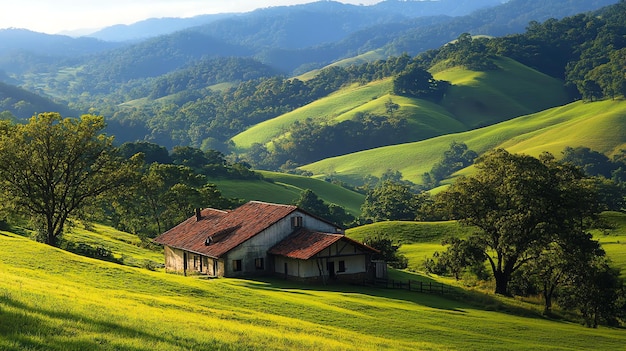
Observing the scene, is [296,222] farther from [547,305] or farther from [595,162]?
[595,162]

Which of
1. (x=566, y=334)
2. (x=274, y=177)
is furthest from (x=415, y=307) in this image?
(x=274, y=177)

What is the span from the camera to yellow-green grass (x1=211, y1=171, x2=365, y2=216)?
141 m

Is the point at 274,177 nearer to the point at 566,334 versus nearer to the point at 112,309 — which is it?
the point at 566,334

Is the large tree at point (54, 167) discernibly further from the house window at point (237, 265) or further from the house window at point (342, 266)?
the house window at point (342, 266)

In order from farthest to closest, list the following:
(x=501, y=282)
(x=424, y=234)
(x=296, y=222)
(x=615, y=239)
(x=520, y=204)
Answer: (x=424, y=234)
(x=615, y=239)
(x=296, y=222)
(x=501, y=282)
(x=520, y=204)

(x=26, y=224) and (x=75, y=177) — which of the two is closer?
(x=75, y=177)

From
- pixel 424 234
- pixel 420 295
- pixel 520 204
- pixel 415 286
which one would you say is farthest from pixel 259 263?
pixel 424 234

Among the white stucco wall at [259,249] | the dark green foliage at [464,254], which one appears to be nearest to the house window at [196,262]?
the white stucco wall at [259,249]

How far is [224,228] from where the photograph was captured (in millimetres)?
59031

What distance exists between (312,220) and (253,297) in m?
20.5

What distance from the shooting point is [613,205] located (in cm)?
10919

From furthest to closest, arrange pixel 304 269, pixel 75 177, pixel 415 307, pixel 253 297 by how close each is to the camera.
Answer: pixel 75 177, pixel 304 269, pixel 415 307, pixel 253 297

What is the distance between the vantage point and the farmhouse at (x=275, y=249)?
173 ft

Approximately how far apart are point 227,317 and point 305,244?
76.5 ft
